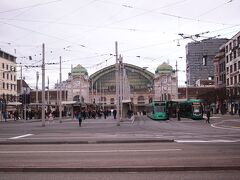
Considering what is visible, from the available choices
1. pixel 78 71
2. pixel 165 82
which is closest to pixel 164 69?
pixel 165 82

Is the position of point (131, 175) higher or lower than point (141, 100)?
lower

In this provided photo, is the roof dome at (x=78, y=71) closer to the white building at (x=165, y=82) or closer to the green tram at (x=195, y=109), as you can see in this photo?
the white building at (x=165, y=82)

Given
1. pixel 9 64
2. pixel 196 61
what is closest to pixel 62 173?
pixel 196 61

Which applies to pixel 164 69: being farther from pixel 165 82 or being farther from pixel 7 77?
pixel 7 77

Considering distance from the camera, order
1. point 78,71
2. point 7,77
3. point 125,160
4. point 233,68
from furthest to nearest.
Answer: point 78,71 < point 7,77 < point 233,68 < point 125,160

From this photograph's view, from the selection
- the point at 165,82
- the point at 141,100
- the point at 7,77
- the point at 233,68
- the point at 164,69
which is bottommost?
the point at 141,100

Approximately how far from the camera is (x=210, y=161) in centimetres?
1202

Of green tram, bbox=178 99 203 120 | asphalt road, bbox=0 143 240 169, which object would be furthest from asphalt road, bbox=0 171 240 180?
green tram, bbox=178 99 203 120

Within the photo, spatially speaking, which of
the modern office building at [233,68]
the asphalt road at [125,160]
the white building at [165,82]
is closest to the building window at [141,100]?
the white building at [165,82]

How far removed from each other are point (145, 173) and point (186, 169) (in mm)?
1052

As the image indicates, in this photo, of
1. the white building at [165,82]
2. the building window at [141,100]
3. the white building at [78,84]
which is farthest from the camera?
the building window at [141,100]

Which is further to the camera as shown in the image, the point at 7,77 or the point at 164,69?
the point at 164,69

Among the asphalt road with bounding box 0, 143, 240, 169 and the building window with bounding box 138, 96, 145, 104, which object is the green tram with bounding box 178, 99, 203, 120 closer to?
the asphalt road with bounding box 0, 143, 240, 169

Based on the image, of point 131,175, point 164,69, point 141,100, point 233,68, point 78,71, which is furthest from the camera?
point 141,100
